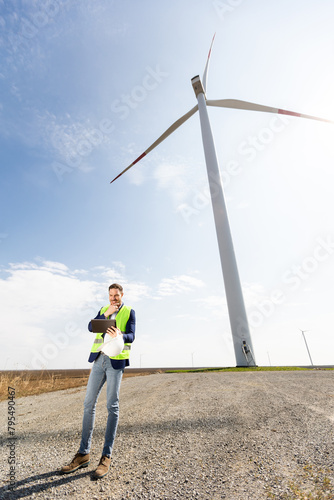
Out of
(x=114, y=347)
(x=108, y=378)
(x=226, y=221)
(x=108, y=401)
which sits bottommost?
(x=108, y=401)

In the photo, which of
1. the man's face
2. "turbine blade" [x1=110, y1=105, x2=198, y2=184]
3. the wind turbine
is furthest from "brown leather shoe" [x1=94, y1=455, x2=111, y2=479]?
"turbine blade" [x1=110, y1=105, x2=198, y2=184]

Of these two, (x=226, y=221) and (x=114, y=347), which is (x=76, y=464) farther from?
(x=226, y=221)

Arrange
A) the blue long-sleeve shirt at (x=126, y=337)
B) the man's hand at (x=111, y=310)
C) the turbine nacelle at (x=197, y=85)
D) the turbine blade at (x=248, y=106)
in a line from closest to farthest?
the blue long-sleeve shirt at (x=126, y=337) < the man's hand at (x=111, y=310) < the turbine blade at (x=248, y=106) < the turbine nacelle at (x=197, y=85)

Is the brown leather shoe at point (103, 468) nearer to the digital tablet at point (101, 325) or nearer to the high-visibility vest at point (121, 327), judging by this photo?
the high-visibility vest at point (121, 327)

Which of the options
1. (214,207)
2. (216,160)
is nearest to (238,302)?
(214,207)

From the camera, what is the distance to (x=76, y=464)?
3.46 meters

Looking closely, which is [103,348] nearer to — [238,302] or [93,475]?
[93,475]

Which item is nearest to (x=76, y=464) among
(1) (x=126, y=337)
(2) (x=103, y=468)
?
(2) (x=103, y=468)

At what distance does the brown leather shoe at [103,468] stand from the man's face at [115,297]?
6.78ft

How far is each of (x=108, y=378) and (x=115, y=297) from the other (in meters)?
1.19

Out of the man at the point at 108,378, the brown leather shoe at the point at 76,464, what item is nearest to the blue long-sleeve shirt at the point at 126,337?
the man at the point at 108,378

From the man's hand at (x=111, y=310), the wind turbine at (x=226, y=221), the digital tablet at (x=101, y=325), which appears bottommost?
the digital tablet at (x=101, y=325)

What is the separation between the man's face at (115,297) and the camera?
4137 mm

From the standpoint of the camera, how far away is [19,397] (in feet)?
33.0
